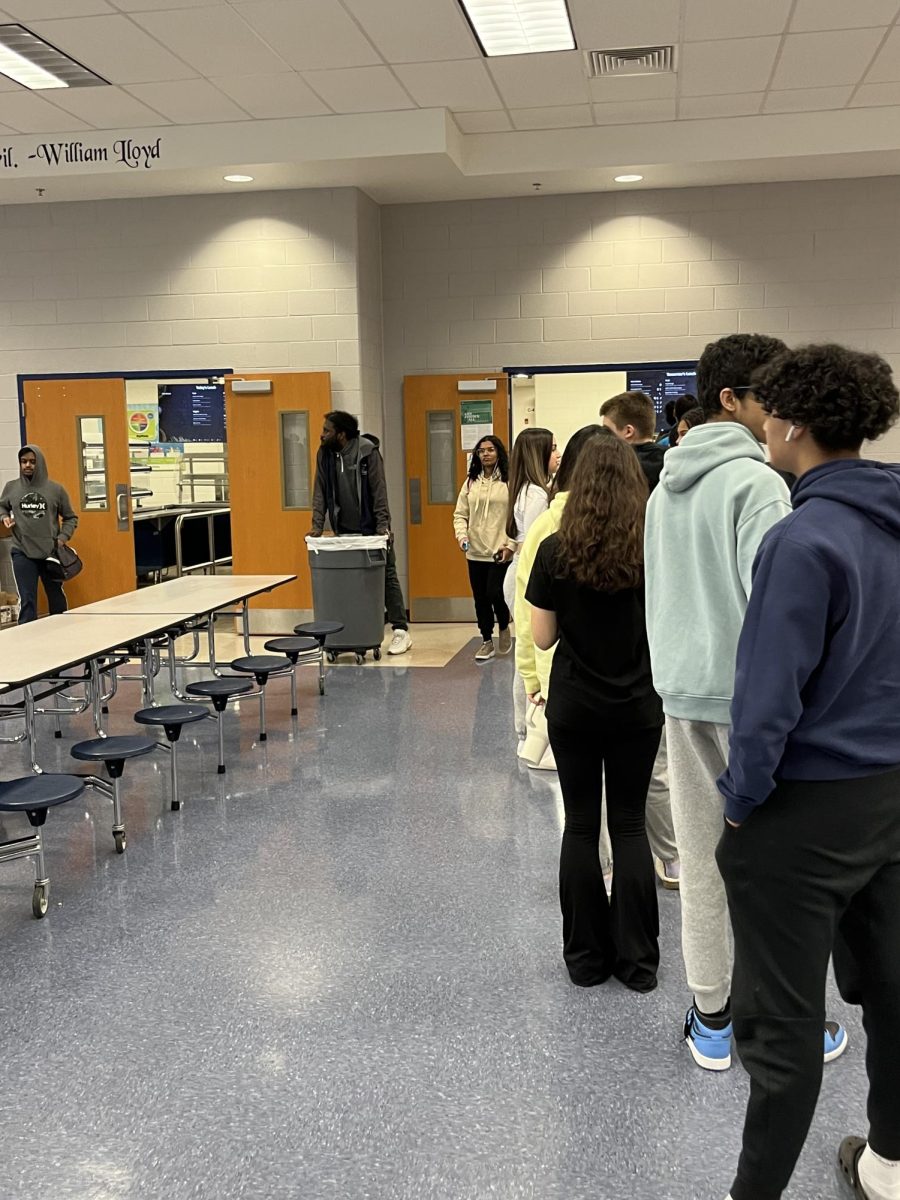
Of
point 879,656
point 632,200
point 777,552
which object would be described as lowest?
point 879,656

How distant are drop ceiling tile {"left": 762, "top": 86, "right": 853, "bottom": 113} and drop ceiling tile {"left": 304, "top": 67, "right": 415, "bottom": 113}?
2.46m

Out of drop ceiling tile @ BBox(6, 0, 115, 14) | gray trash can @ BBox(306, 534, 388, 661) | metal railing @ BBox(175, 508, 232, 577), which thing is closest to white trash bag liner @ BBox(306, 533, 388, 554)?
gray trash can @ BBox(306, 534, 388, 661)

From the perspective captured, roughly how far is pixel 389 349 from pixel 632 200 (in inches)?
92.5

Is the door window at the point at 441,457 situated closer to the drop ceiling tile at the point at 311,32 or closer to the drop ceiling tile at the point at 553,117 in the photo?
the drop ceiling tile at the point at 553,117

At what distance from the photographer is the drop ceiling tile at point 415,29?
5680 mm

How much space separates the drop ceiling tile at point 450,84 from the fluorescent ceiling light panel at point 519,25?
0.97ft

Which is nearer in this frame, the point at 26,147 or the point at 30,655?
the point at 30,655

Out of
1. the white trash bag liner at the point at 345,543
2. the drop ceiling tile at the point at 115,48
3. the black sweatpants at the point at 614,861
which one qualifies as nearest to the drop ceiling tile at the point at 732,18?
the drop ceiling tile at the point at 115,48

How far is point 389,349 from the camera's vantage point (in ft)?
31.2

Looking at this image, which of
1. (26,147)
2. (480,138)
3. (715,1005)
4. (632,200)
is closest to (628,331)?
(632,200)

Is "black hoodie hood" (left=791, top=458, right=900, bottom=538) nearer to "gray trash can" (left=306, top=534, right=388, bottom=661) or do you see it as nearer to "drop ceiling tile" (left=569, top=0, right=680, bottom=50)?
"drop ceiling tile" (left=569, top=0, right=680, bottom=50)

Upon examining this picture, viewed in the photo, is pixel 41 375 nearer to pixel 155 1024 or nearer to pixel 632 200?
pixel 632 200

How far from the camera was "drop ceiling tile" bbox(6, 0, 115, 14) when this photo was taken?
559 cm

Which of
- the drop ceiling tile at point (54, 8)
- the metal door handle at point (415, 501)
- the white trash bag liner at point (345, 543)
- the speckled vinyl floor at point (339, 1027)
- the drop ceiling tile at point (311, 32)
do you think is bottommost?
the speckled vinyl floor at point (339, 1027)
